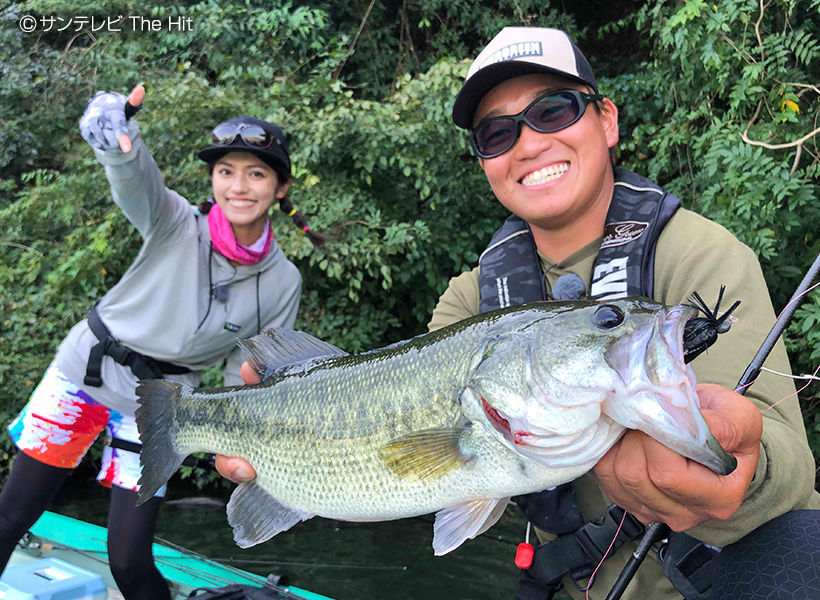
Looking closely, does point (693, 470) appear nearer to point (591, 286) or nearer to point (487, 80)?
point (591, 286)

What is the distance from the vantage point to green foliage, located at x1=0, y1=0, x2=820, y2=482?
477 centimetres

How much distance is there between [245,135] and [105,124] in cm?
76

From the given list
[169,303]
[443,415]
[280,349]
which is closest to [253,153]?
[169,303]

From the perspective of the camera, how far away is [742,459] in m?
1.23

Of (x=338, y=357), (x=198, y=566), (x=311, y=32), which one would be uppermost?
(x=311, y=32)

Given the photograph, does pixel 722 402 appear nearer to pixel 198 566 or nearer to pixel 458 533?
pixel 458 533

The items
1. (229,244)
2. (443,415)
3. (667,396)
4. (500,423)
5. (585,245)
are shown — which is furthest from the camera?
(229,244)

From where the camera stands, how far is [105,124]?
7.98ft

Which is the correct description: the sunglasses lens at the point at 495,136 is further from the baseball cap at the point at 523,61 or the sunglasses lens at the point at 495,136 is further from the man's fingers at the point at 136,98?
the man's fingers at the point at 136,98

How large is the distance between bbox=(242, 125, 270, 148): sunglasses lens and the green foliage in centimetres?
273

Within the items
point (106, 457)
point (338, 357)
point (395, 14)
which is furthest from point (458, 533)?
point (395, 14)

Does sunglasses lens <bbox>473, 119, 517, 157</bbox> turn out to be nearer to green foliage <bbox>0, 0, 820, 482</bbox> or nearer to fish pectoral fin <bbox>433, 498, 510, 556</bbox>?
fish pectoral fin <bbox>433, 498, 510, 556</bbox>

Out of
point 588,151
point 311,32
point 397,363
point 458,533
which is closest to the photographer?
point 458,533

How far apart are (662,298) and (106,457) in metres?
2.62
